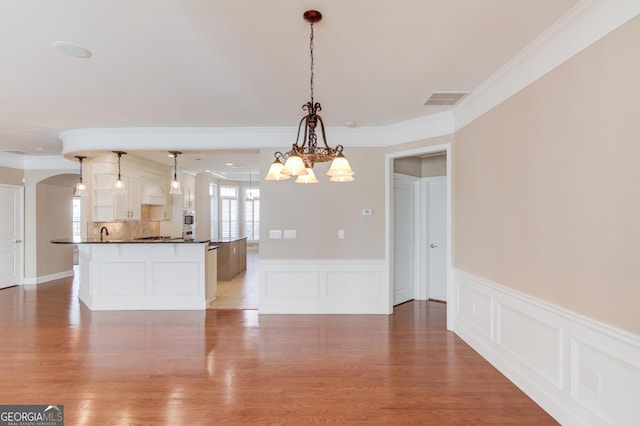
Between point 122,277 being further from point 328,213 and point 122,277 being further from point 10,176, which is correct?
point 10,176

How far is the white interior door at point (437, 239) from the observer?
5453mm

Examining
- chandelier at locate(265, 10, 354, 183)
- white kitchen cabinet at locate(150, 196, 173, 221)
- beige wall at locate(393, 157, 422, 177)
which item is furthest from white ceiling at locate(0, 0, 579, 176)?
white kitchen cabinet at locate(150, 196, 173, 221)

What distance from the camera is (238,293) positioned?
598 centimetres

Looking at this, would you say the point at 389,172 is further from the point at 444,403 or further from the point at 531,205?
the point at 444,403

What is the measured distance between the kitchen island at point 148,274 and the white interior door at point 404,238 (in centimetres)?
319

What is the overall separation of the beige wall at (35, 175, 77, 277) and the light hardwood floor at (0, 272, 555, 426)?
3176 millimetres

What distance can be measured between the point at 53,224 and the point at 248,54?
7.62 m

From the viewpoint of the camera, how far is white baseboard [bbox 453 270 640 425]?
1.81 m

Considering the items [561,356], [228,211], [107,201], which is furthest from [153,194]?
[561,356]

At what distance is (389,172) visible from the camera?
4762mm

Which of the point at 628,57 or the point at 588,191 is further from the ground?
the point at 628,57

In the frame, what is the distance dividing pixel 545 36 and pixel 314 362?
3443 millimetres

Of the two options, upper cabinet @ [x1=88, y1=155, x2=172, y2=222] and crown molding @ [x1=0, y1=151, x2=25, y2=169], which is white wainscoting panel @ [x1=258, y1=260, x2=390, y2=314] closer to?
upper cabinet @ [x1=88, y1=155, x2=172, y2=222]

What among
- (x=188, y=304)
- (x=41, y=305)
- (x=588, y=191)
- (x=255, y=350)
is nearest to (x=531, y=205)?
(x=588, y=191)
